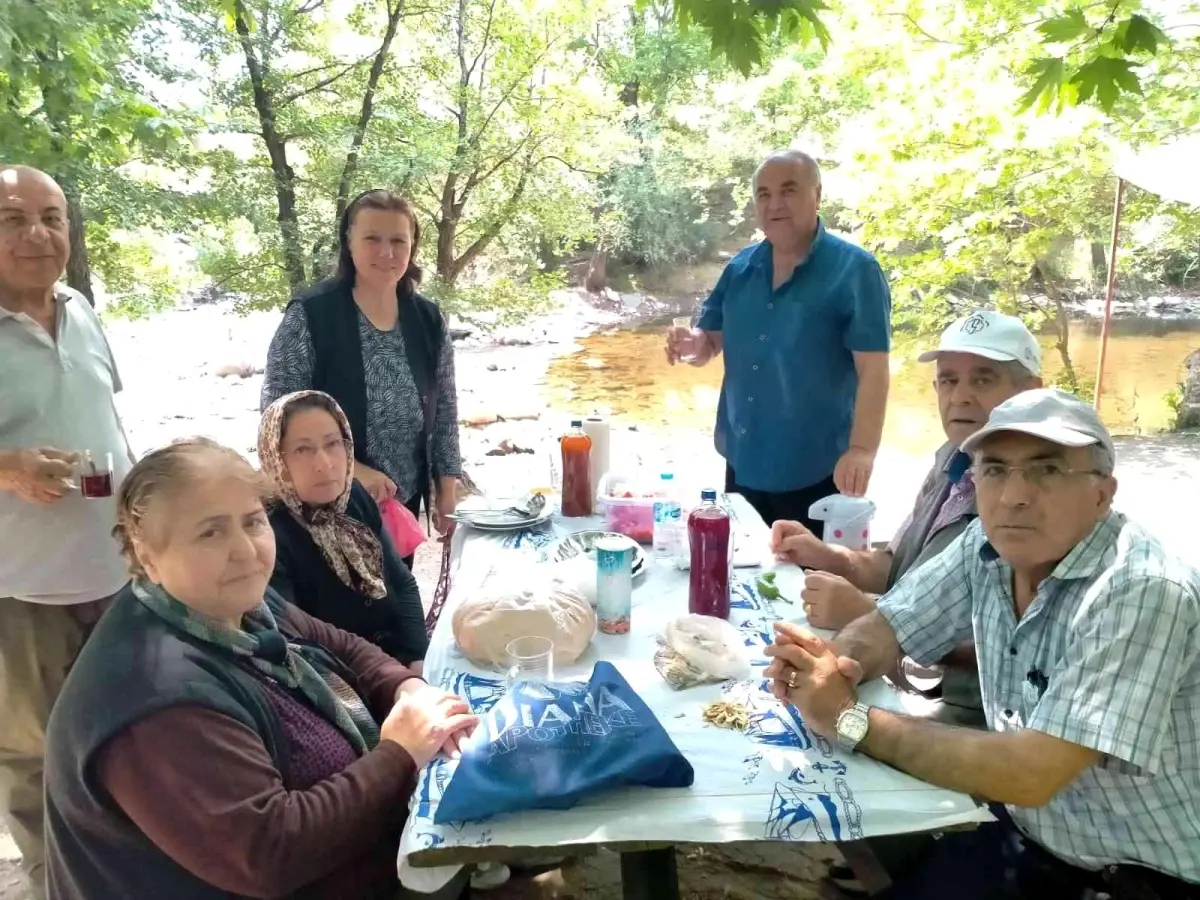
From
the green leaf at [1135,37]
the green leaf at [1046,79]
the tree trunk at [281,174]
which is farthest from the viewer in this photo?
the tree trunk at [281,174]

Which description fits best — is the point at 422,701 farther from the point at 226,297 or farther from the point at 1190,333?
the point at 1190,333

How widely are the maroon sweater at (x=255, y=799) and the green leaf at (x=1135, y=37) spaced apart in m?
2.38

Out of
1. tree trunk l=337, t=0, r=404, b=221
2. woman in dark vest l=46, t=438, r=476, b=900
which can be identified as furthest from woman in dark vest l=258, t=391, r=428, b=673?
tree trunk l=337, t=0, r=404, b=221

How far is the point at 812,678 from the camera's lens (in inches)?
55.6

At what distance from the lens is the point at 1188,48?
488 cm

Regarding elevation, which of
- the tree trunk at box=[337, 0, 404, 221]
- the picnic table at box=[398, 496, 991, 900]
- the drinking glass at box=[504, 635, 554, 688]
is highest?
Answer: the tree trunk at box=[337, 0, 404, 221]

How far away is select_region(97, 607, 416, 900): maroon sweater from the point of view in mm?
1115

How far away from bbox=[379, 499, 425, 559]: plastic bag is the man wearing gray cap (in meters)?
1.43

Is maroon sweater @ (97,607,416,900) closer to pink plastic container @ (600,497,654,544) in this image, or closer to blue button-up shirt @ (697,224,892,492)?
pink plastic container @ (600,497,654,544)

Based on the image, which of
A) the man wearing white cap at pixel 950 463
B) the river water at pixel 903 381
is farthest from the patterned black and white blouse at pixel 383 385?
the river water at pixel 903 381

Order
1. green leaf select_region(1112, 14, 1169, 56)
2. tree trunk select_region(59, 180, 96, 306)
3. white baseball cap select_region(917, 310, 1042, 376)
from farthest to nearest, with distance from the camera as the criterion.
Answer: tree trunk select_region(59, 180, 96, 306), green leaf select_region(1112, 14, 1169, 56), white baseball cap select_region(917, 310, 1042, 376)

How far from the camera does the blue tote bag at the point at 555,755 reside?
118cm

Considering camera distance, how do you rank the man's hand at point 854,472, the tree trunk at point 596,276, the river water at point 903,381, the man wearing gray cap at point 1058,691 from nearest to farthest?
the man wearing gray cap at point 1058,691 < the man's hand at point 854,472 < the river water at point 903,381 < the tree trunk at point 596,276

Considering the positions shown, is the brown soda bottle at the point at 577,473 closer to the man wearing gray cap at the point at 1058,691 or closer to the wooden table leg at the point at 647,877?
the man wearing gray cap at the point at 1058,691
